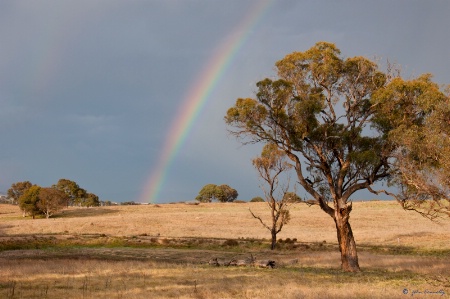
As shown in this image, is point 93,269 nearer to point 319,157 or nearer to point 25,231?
point 319,157

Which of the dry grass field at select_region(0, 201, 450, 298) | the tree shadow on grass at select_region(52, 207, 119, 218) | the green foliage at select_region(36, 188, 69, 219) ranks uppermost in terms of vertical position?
the green foliage at select_region(36, 188, 69, 219)

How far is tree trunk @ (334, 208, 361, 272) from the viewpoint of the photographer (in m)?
26.5

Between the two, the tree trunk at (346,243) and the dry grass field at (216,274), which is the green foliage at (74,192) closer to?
the dry grass field at (216,274)

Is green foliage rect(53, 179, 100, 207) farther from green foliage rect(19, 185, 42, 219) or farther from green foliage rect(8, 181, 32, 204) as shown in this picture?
green foliage rect(19, 185, 42, 219)

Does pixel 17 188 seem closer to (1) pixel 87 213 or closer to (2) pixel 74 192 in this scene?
(2) pixel 74 192

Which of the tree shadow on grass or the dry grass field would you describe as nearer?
the dry grass field

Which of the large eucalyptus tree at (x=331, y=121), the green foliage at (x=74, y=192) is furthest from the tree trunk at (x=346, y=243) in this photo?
the green foliage at (x=74, y=192)

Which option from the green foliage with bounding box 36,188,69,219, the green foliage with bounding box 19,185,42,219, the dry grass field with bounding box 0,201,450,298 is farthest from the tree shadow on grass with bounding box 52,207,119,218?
the dry grass field with bounding box 0,201,450,298

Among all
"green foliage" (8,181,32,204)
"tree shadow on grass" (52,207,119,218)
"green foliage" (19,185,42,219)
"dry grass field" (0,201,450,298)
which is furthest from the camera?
"green foliage" (8,181,32,204)

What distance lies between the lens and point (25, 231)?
223ft

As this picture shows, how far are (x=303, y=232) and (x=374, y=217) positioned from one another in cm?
2421

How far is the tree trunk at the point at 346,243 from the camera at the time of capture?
26500 mm

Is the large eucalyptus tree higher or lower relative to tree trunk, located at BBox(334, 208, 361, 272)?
higher

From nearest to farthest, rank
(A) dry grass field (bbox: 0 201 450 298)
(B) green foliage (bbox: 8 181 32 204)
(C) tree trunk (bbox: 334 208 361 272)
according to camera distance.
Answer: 1. (A) dry grass field (bbox: 0 201 450 298)
2. (C) tree trunk (bbox: 334 208 361 272)
3. (B) green foliage (bbox: 8 181 32 204)
